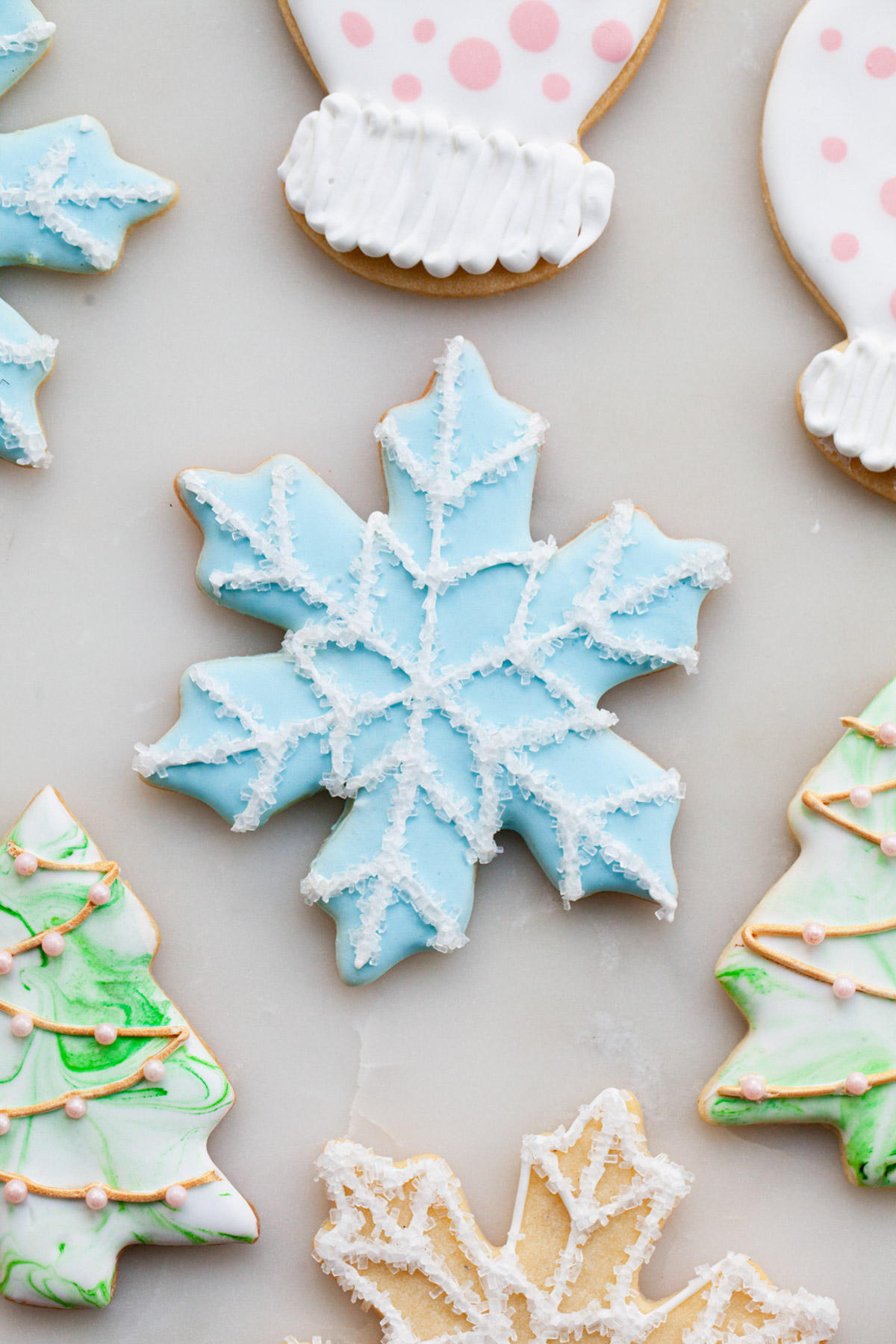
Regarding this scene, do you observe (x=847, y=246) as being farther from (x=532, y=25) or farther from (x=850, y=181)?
(x=532, y=25)

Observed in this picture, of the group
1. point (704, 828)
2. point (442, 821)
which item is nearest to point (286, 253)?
point (442, 821)

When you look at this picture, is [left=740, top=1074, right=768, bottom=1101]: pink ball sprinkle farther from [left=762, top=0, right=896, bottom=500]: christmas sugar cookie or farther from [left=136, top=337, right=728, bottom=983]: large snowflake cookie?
[left=762, top=0, right=896, bottom=500]: christmas sugar cookie

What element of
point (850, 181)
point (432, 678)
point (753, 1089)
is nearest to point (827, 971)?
point (753, 1089)

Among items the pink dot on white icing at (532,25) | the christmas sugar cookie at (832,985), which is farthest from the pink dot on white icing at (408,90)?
the christmas sugar cookie at (832,985)

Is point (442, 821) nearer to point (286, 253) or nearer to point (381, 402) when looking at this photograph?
point (381, 402)

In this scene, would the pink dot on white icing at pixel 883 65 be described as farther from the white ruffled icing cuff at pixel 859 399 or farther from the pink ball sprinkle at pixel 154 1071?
the pink ball sprinkle at pixel 154 1071

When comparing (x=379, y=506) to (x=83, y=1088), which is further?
(x=379, y=506)

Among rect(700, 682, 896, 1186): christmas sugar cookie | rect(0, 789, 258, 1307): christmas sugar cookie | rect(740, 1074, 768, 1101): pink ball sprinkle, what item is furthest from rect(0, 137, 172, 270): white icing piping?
rect(740, 1074, 768, 1101): pink ball sprinkle

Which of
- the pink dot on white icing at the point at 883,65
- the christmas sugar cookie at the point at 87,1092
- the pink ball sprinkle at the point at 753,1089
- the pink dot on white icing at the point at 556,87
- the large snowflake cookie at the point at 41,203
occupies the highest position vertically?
the pink dot on white icing at the point at 883,65
